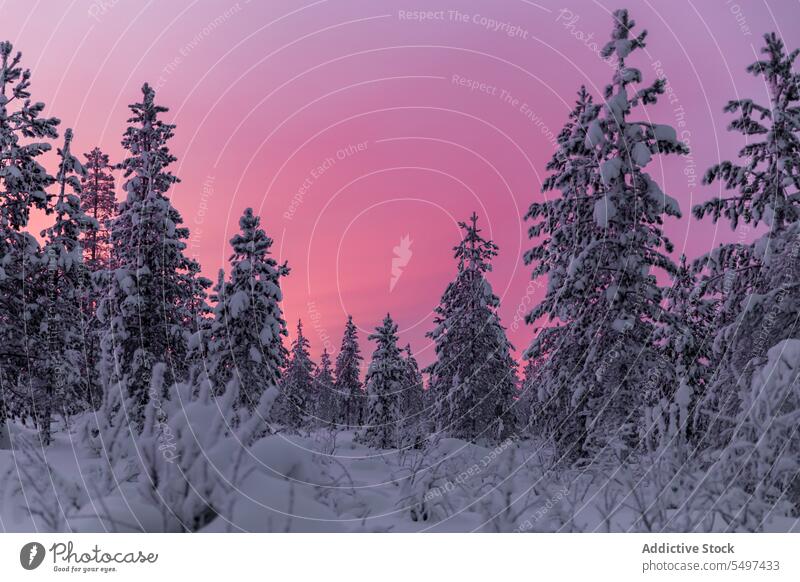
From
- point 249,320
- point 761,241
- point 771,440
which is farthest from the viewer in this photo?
point 249,320

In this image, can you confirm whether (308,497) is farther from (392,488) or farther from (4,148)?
(4,148)

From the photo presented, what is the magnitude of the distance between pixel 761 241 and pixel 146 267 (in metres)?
17.7

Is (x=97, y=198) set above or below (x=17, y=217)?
above

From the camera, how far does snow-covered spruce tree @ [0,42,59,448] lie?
14.1 metres

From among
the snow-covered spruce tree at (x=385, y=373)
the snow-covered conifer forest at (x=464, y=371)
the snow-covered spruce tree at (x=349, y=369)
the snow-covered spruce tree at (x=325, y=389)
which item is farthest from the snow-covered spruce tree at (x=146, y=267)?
the snow-covered spruce tree at (x=325, y=389)

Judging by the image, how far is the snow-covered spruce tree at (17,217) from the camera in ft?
46.1

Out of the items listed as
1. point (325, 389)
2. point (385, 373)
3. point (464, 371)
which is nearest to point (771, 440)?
point (464, 371)

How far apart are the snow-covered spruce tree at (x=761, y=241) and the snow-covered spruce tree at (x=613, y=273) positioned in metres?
1.47

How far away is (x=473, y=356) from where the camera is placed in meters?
27.2

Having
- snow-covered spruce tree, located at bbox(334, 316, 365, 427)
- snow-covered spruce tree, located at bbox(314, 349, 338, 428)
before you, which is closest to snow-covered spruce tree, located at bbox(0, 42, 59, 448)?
snow-covered spruce tree, located at bbox(334, 316, 365, 427)

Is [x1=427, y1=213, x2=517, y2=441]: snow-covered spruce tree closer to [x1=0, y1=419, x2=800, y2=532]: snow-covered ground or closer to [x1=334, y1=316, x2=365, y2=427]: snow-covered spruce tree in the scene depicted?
[x1=0, y1=419, x2=800, y2=532]: snow-covered ground

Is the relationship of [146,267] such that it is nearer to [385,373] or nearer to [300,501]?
[300,501]
